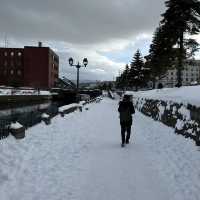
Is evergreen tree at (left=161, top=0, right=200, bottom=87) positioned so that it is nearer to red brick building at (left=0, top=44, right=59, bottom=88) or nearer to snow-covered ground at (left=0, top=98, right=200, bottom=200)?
snow-covered ground at (left=0, top=98, right=200, bottom=200)

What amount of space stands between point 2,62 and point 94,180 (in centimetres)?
10692

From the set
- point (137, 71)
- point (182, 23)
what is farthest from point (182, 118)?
point (137, 71)

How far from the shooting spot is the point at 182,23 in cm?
3641

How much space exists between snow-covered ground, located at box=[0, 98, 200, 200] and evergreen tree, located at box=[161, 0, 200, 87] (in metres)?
26.0

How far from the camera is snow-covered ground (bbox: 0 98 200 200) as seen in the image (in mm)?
6270

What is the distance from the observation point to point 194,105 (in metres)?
14.4

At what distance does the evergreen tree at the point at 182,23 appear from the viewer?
36.6 m

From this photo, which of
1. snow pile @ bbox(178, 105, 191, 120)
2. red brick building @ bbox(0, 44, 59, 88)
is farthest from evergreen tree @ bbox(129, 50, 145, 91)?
snow pile @ bbox(178, 105, 191, 120)

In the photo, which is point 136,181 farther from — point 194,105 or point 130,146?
point 194,105

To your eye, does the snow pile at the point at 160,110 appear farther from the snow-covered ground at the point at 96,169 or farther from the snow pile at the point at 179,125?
the snow-covered ground at the point at 96,169

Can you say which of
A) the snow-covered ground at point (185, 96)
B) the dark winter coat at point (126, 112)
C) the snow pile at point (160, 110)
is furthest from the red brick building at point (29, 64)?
the dark winter coat at point (126, 112)

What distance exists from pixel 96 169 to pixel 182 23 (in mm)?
30884

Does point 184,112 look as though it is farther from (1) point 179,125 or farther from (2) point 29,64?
(2) point 29,64

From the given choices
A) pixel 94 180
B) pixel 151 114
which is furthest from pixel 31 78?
pixel 94 180
